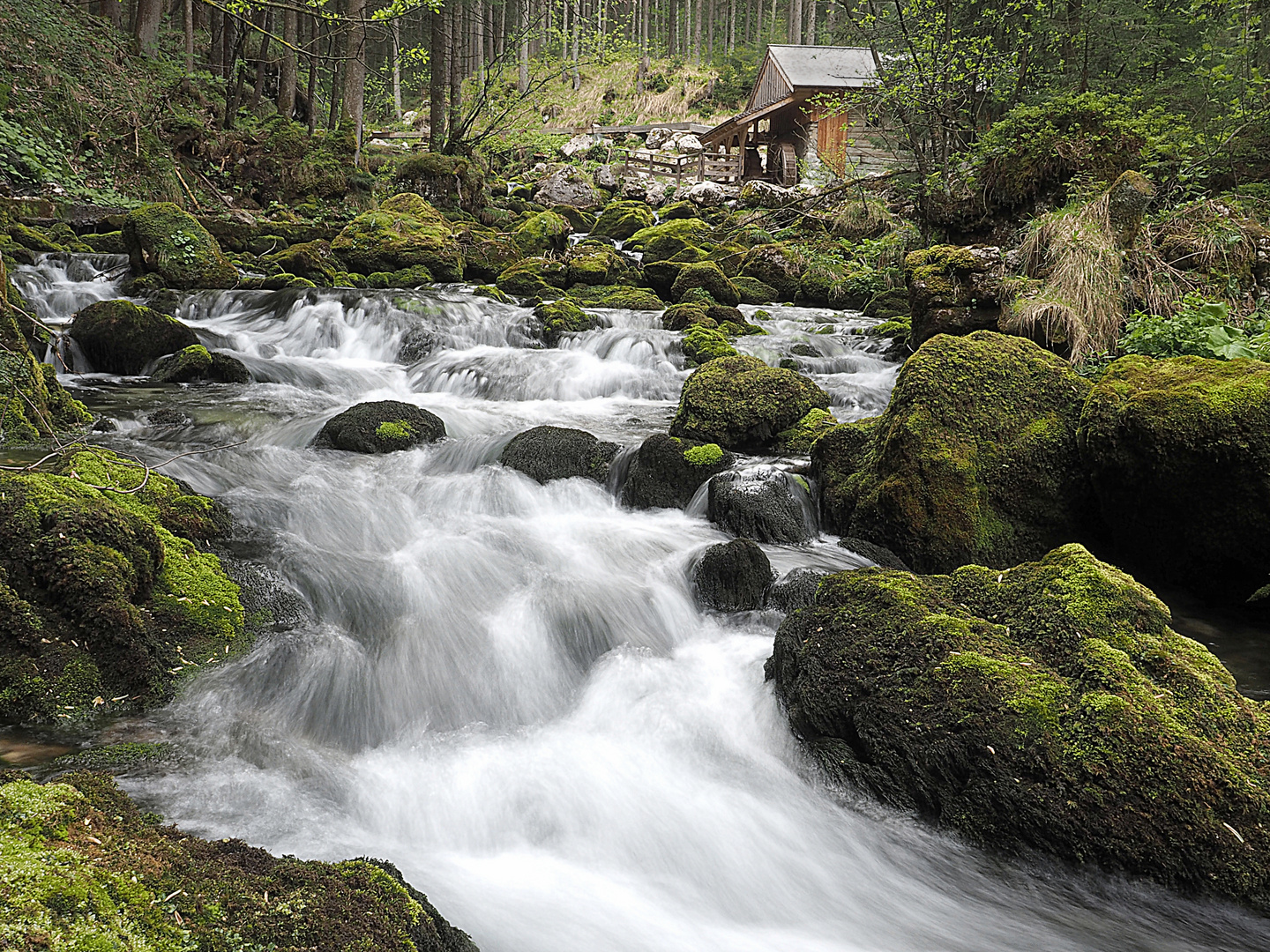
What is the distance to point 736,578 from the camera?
18.2 feet

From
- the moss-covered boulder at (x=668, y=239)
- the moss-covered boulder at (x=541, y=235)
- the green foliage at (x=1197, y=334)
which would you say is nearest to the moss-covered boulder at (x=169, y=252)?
the moss-covered boulder at (x=541, y=235)

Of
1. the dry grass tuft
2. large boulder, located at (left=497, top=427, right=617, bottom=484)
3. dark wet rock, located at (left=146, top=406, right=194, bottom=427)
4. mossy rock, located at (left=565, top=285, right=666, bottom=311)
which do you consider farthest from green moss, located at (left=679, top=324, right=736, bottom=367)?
dark wet rock, located at (left=146, top=406, right=194, bottom=427)

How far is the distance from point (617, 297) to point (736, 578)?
36.0 feet

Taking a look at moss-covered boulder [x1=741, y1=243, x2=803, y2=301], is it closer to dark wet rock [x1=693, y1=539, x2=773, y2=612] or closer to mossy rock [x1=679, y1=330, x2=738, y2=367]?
mossy rock [x1=679, y1=330, x2=738, y2=367]

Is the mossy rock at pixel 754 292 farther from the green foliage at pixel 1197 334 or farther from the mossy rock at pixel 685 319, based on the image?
the green foliage at pixel 1197 334

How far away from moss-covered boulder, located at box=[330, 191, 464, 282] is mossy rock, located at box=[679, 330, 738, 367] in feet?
23.7

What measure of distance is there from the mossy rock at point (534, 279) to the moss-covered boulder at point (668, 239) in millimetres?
3128

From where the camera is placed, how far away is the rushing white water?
3.11m

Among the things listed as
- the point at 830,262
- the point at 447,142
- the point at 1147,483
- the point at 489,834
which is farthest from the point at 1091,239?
the point at 447,142

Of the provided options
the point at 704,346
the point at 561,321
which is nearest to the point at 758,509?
the point at 704,346

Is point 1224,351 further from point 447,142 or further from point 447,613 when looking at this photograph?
point 447,142

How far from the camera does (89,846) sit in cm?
175

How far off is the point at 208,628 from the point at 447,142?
23.0m

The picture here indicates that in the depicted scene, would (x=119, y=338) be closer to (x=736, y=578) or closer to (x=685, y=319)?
(x=685, y=319)
